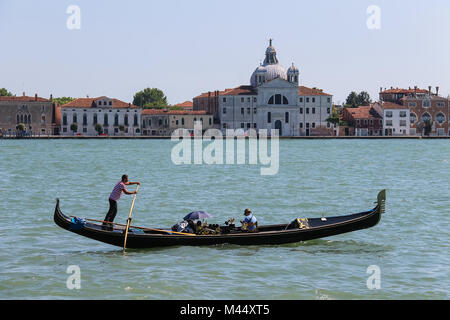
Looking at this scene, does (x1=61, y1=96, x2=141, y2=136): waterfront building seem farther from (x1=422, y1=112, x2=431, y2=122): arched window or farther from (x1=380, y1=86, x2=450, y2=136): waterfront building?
(x1=422, y1=112, x2=431, y2=122): arched window

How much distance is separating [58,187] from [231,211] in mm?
10590

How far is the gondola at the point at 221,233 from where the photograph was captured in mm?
14109

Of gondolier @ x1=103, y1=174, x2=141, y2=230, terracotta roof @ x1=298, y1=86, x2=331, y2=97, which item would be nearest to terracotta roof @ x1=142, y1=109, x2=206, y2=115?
terracotta roof @ x1=298, y1=86, x2=331, y2=97

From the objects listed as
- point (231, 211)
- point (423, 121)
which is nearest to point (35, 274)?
point (231, 211)

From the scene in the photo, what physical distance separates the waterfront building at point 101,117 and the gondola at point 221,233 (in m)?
83.1

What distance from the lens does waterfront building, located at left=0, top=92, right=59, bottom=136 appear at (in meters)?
94.6

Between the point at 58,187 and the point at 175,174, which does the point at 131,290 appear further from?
the point at 175,174

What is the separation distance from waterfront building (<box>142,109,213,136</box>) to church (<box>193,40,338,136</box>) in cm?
209

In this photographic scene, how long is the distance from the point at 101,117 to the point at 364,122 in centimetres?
3500

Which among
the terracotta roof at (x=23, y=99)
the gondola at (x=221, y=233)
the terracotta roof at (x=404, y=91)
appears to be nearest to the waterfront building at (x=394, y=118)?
the terracotta roof at (x=404, y=91)

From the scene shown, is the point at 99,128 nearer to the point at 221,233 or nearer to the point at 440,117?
the point at 440,117

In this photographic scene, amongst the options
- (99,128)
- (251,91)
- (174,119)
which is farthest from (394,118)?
(99,128)

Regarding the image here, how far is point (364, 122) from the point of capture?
98562 millimetres

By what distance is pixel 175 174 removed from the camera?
38.5 m
